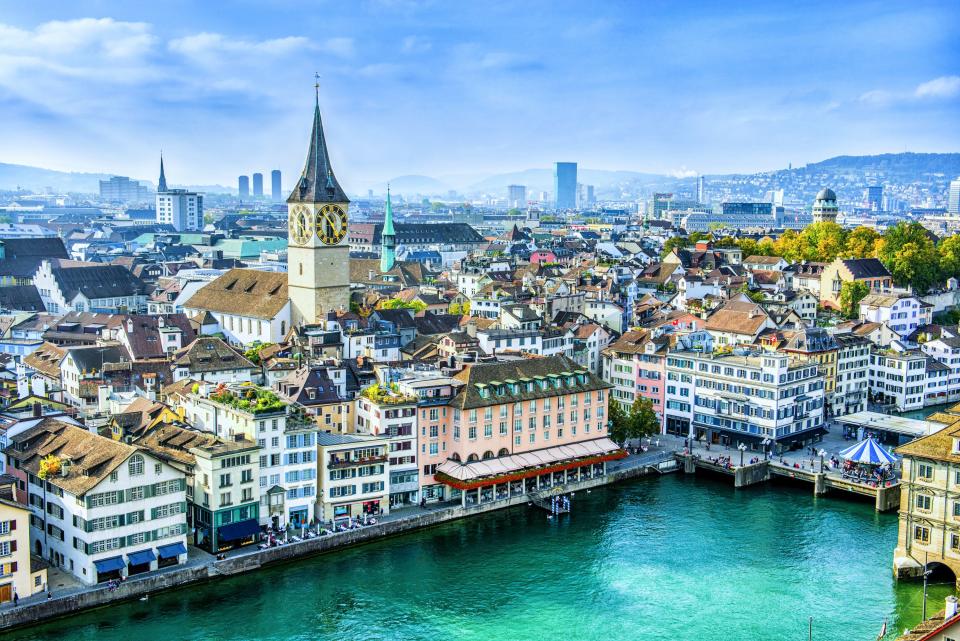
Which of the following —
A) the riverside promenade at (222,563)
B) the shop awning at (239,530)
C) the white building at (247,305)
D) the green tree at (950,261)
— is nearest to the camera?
the riverside promenade at (222,563)

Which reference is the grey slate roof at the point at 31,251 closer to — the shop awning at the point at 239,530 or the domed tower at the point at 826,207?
the shop awning at the point at 239,530

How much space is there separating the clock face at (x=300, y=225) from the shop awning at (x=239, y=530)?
35.3 meters

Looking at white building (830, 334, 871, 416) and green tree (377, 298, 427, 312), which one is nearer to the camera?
white building (830, 334, 871, 416)

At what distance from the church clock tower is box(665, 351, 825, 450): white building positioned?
87.2 feet

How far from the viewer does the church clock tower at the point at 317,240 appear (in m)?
76.2

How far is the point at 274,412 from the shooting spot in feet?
149

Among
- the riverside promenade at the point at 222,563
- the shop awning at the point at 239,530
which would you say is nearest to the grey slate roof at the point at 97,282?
the riverside promenade at the point at 222,563

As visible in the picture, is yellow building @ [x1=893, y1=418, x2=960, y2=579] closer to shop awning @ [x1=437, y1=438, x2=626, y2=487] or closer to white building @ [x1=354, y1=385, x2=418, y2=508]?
shop awning @ [x1=437, y1=438, x2=626, y2=487]

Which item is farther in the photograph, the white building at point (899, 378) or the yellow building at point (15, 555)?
the white building at point (899, 378)

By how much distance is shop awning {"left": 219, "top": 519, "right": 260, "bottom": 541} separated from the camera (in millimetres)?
43406

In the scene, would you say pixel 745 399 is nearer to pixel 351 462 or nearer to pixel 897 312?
pixel 351 462

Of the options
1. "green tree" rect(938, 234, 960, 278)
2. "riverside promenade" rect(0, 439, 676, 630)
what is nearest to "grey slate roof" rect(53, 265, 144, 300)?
"riverside promenade" rect(0, 439, 676, 630)

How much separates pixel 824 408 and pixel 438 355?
26.3m

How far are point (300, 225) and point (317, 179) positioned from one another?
376cm
